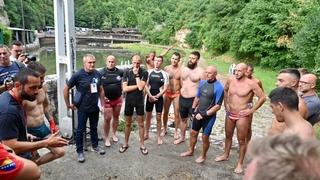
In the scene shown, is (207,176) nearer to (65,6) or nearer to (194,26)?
(65,6)

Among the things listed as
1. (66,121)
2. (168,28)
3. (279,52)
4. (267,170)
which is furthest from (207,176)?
(168,28)

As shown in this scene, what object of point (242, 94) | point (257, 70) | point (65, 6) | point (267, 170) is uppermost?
point (65, 6)

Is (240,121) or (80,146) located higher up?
(240,121)

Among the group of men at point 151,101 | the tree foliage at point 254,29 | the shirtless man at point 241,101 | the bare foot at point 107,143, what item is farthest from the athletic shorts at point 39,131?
the tree foliage at point 254,29

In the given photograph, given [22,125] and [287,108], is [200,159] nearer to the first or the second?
[287,108]

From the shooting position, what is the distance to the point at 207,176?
5762 millimetres

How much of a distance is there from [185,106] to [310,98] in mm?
2756

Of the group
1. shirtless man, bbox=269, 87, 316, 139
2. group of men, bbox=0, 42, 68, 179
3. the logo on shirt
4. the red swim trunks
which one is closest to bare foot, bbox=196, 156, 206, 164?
the red swim trunks

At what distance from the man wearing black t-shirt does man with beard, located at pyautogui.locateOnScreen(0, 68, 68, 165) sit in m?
3.07

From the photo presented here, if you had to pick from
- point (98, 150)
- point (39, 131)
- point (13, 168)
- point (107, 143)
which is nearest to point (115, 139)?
point (107, 143)

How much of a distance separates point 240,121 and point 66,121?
A: 3.32 m

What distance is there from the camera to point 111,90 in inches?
269

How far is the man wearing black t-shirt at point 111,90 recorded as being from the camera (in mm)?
6750

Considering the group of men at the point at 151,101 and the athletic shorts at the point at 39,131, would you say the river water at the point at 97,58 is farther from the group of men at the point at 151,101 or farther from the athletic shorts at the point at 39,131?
the athletic shorts at the point at 39,131
